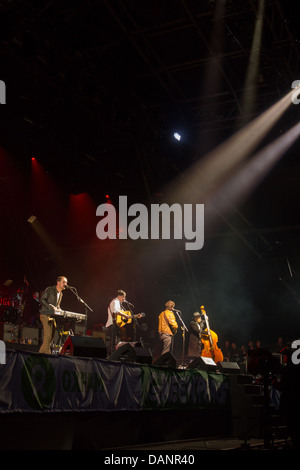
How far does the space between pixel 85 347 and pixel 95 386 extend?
2.96 ft

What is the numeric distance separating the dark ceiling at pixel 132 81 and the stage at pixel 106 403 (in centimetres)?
673

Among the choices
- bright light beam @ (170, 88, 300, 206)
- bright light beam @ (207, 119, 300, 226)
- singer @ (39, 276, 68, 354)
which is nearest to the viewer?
singer @ (39, 276, 68, 354)

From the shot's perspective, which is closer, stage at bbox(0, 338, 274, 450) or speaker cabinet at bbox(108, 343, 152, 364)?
stage at bbox(0, 338, 274, 450)

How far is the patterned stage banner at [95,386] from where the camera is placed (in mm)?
5922

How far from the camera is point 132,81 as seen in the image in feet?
45.3

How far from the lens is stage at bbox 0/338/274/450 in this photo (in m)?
5.94

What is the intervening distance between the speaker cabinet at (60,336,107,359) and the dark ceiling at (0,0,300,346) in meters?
6.06

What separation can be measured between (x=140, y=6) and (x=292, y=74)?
15.2ft

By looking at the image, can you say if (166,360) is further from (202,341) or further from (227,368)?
(202,341)

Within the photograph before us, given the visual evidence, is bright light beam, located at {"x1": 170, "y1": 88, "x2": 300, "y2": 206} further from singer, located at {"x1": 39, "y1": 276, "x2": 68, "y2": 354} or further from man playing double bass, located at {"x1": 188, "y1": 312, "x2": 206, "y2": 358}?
singer, located at {"x1": 39, "y1": 276, "x2": 68, "y2": 354}

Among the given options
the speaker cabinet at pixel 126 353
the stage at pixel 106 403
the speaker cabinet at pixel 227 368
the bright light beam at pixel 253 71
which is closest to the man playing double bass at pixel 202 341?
the speaker cabinet at pixel 227 368

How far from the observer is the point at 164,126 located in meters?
14.8

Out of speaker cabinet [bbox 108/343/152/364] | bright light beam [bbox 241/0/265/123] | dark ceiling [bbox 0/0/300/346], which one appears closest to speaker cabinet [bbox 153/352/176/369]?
speaker cabinet [bbox 108/343/152/364]

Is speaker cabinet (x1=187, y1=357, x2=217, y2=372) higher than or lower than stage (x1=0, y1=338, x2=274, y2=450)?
higher
